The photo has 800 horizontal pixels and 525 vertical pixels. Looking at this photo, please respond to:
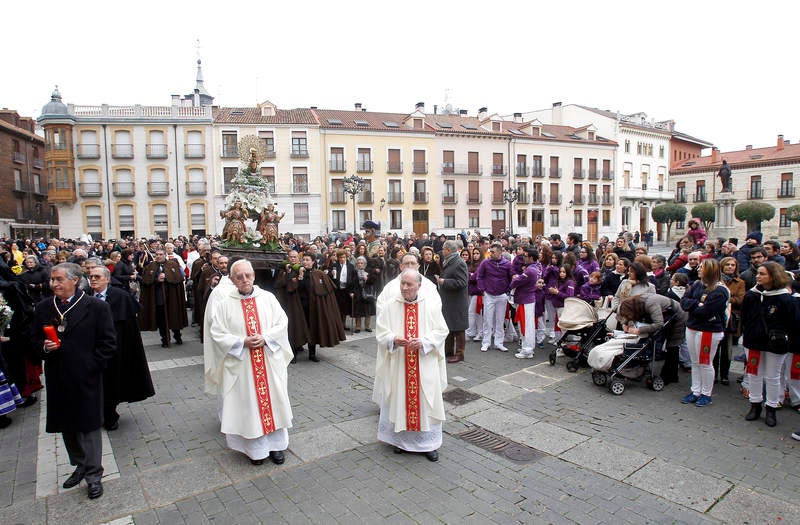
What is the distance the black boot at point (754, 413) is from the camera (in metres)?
5.40

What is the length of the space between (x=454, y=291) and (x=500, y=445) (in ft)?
10.3

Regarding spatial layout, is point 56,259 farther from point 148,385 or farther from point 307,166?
point 307,166

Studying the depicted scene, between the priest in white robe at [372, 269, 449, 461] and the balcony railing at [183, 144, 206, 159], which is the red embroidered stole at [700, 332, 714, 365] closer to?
the priest in white robe at [372, 269, 449, 461]

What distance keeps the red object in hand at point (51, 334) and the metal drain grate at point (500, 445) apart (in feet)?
12.2

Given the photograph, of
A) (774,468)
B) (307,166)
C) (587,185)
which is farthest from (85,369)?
(587,185)

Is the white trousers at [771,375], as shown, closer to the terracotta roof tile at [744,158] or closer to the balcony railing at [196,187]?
the balcony railing at [196,187]

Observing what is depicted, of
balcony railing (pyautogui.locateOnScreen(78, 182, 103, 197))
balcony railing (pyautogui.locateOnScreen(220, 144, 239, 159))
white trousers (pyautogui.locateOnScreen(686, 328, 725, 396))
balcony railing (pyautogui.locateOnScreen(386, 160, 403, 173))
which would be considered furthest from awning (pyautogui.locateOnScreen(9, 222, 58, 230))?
white trousers (pyautogui.locateOnScreen(686, 328, 725, 396))

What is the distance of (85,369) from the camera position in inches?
156

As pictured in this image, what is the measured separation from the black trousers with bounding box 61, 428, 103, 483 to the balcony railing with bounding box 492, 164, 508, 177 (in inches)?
1592

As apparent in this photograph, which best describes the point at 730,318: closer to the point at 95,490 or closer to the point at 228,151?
the point at 95,490

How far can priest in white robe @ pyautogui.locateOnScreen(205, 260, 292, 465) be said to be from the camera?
14.6 feet

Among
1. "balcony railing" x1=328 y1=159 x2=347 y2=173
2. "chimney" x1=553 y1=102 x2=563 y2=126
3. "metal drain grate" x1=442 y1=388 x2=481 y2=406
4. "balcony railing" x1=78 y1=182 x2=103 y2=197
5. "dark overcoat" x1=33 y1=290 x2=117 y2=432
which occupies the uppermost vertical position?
"chimney" x1=553 y1=102 x2=563 y2=126

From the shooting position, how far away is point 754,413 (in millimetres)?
5422

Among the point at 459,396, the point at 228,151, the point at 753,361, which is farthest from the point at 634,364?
the point at 228,151
